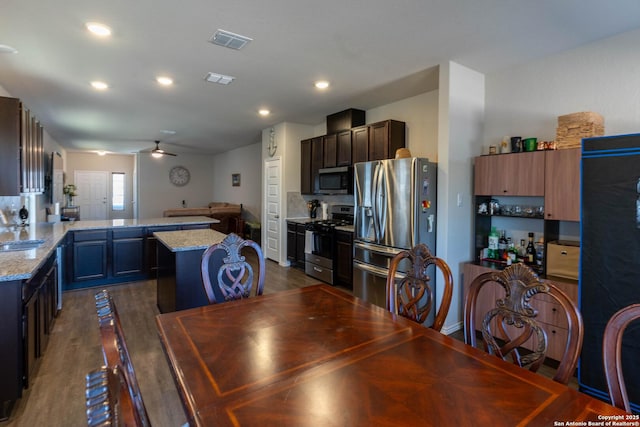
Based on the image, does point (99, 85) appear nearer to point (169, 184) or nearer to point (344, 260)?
point (344, 260)

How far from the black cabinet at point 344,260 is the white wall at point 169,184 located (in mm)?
6587

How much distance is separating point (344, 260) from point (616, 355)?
377cm

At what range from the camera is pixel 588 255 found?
225cm

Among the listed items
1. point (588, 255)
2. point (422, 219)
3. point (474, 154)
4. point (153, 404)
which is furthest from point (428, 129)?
point (153, 404)

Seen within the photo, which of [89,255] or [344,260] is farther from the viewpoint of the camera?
[344,260]

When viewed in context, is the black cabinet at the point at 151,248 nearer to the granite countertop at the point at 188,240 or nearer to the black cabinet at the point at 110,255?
the black cabinet at the point at 110,255

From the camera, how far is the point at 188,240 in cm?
339

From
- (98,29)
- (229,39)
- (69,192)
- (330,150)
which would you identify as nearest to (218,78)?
(229,39)

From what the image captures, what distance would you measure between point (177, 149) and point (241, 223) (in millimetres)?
3764

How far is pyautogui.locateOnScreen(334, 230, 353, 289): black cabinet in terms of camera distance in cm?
465

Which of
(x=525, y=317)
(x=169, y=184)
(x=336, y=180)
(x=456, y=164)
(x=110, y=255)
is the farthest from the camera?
(x=169, y=184)

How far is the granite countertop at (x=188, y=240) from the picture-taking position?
306 centimetres

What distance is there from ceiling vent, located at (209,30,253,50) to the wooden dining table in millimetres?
2246

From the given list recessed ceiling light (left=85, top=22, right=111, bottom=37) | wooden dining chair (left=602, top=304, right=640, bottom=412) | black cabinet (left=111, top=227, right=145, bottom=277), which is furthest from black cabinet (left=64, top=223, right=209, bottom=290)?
wooden dining chair (left=602, top=304, right=640, bottom=412)
